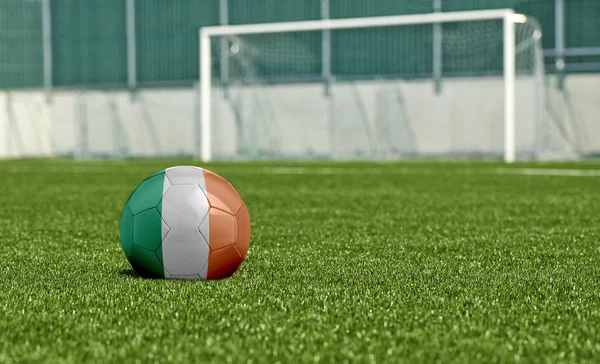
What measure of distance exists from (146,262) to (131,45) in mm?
23659

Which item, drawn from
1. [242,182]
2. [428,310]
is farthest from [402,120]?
[428,310]

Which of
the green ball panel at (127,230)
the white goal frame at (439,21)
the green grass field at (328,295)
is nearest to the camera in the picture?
the green grass field at (328,295)

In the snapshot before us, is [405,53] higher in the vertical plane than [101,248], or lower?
higher

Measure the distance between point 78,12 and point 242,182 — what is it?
58.4 ft

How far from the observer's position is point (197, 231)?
331cm

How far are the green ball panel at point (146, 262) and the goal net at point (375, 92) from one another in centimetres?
1598

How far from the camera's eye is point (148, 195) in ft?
11.3

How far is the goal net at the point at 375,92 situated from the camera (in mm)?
20375

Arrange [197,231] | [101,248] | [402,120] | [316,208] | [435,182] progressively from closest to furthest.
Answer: [197,231] < [101,248] < [316,208] < [435,182] < [402,120]

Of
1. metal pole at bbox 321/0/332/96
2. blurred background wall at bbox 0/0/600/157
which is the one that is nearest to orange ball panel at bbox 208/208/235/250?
blurred background wall at bbox 0/0/600/157

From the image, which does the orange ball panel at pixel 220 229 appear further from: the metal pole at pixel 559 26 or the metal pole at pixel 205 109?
the metal pole at pixel 559 26

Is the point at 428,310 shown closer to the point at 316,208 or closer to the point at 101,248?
the point at 101,248

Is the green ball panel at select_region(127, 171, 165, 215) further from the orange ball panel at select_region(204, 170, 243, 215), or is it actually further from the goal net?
the goal net

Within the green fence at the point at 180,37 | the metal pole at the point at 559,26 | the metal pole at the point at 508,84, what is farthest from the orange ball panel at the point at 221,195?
the metal pole at the point at 559,26
